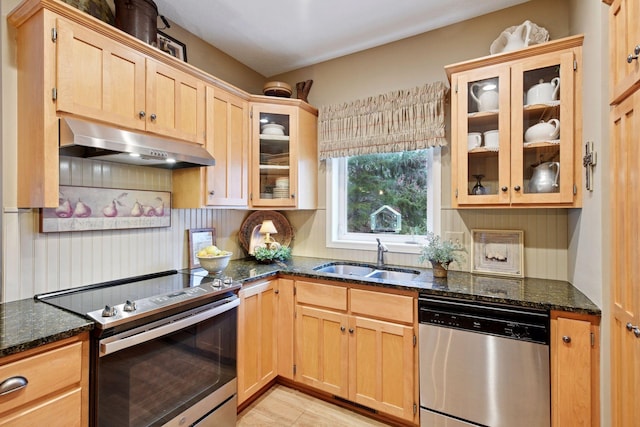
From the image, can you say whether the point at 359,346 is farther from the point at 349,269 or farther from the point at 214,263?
the point at 214,263

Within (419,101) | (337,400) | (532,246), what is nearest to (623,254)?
(532,246)

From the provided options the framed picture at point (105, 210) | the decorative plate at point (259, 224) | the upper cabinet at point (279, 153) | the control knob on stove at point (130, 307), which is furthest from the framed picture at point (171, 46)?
the control knob on stove at point (130, 307)

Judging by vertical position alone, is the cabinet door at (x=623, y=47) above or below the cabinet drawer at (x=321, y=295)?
above

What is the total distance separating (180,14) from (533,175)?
2.64 meters

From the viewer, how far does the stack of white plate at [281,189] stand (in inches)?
107

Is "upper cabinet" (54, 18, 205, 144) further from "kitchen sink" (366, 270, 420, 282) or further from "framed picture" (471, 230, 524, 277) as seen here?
"framed picture" (471, 230, 524, 277)

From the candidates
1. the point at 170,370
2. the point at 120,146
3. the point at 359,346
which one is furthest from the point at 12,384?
the point at 359,346

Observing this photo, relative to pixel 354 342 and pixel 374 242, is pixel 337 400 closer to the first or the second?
pixel 354 342

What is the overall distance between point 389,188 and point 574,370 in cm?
171

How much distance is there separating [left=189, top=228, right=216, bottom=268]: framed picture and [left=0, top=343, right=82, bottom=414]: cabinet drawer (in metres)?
1.19

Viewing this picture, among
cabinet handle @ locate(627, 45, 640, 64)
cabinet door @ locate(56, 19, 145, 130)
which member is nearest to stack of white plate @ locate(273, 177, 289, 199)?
cabinet door @ locate(56, 19, 145, 130)

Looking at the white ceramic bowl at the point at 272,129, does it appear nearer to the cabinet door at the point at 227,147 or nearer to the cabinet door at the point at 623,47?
the cabinet door at the point at 227,147

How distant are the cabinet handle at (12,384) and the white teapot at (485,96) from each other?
2.61m

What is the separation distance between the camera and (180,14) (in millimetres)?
2268
